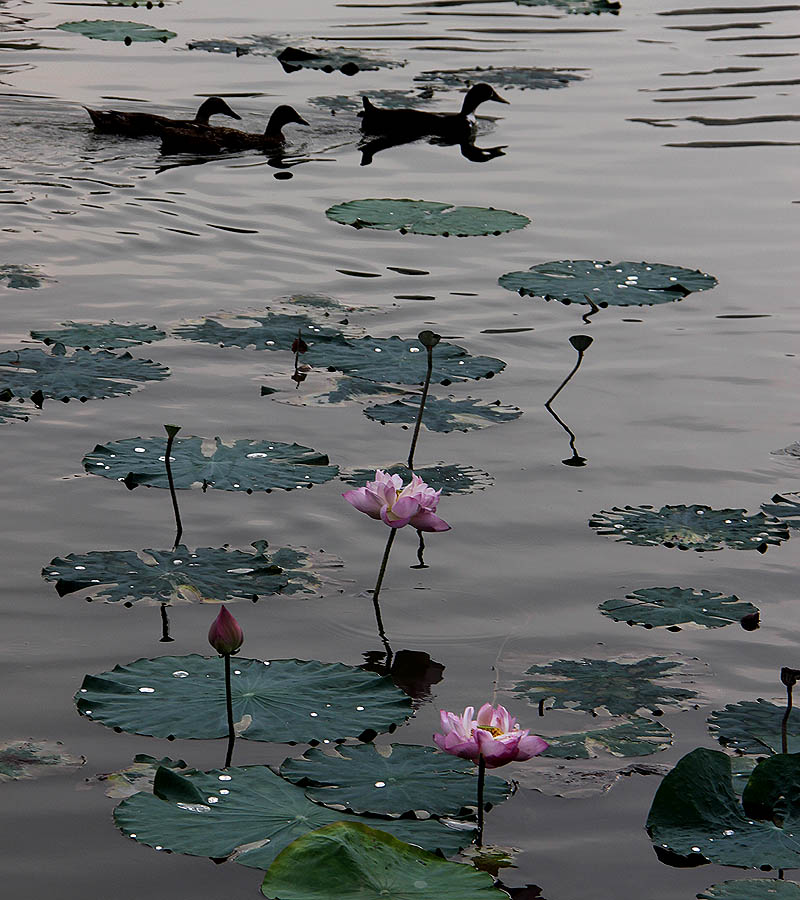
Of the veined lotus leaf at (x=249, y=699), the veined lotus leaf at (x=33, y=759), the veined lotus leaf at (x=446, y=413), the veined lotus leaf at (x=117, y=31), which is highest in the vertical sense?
the veined lotus leaf at (x=117, y=31)

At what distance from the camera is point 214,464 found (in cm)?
464

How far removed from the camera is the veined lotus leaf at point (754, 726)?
3289 millimetres

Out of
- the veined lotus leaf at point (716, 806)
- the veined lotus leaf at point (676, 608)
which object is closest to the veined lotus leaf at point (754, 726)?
the veined lotus leaf at point (716, 806)

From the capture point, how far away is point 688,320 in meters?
6.64

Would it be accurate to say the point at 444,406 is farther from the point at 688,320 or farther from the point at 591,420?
the point at 688,320

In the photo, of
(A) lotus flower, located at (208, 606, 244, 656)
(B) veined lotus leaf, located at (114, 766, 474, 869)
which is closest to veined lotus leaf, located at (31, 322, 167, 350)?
(A) lotus flower, located at (208, 606, 244, 656)

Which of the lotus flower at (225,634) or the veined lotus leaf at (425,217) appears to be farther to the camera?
the veined lotus leaf at (425,217)

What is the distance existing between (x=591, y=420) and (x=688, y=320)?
145 centimetres

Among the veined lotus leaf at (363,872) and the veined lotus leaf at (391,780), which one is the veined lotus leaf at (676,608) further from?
the veined lotus leaf at (363,872)

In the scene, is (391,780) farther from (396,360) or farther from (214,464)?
(396,360)

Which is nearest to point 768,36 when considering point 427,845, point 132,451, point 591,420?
point 591,420

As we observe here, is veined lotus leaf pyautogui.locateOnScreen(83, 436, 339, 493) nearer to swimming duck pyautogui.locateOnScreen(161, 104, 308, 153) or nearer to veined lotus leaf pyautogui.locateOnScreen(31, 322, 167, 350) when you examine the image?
veined lotus leaf pyautogui.locateOnScreen(31, 322, 167, 350)

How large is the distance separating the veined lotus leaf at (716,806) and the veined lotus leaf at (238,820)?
0.41 m

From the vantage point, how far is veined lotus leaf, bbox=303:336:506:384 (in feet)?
18.6
